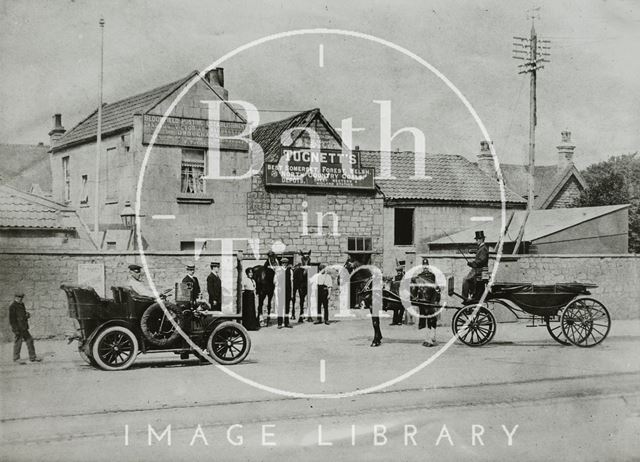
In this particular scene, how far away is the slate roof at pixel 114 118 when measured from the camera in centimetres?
1189

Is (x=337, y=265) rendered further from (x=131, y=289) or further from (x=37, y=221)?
(x=131, y=289)

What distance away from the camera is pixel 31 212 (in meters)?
12.4

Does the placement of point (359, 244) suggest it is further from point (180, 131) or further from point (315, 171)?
point (180, 131)

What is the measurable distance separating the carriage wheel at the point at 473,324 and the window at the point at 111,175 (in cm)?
750

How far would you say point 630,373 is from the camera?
384 inches

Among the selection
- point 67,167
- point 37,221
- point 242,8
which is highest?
point 242,8

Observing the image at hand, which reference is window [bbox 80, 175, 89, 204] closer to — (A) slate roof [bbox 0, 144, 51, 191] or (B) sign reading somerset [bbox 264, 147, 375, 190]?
(A) slate roof [bbox 0, 144, 51, 191]

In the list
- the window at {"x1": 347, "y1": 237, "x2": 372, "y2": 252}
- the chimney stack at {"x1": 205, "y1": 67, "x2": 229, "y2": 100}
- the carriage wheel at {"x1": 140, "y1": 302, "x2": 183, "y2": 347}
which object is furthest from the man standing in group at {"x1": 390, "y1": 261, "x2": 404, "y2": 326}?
the window at {"x1": 347, "y1": 237, "x2": 372, "y2": 252}

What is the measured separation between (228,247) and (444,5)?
32.1 ft

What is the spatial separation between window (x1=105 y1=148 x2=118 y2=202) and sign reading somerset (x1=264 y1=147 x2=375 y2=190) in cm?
507

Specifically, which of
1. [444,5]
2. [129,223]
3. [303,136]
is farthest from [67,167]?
[444,5]

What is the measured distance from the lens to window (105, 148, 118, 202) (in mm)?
14930

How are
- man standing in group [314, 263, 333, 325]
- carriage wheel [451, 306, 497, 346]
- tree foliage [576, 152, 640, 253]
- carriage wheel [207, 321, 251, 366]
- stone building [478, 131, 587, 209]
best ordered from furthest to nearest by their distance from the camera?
stone building [478, 131, 587, 209]
man standing in group [314, 263, 333, 325]
tree foliage [576, 152, 640, 253]
carriage wheel [451, 306, 497, 346]
carriage wheel [207, 321, 251, 366]

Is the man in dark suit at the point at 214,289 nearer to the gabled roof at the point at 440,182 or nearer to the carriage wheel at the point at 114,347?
the carriage wheel at the point at 114,347
